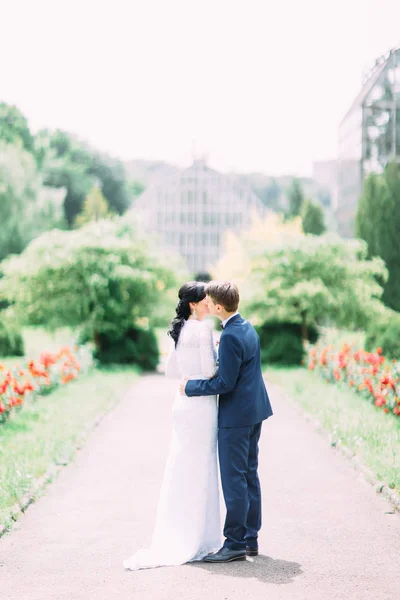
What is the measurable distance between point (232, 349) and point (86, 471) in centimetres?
389

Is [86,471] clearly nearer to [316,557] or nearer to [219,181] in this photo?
[316,557]

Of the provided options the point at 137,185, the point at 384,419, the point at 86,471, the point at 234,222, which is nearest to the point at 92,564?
the point at 86,471

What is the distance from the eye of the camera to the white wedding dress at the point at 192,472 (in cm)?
551

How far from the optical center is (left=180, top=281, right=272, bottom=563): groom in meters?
5.39

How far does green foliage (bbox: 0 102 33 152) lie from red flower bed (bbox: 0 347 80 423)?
115 feet

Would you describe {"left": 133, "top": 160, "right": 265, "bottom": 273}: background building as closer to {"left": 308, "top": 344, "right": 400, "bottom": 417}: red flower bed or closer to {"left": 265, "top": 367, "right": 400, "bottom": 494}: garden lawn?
{"left": 308, "top": 344, "right": 400, "bottom": 417}: red flower bed

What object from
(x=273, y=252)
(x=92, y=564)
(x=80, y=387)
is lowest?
(x=80, y=387)

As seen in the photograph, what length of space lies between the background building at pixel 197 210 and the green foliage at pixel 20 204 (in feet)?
42.7

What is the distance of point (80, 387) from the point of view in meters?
16.3

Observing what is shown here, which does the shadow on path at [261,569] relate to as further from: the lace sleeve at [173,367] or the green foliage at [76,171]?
the green foliage at [76,171]

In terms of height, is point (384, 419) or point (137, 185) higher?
point (137, 185)

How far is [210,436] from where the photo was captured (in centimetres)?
560

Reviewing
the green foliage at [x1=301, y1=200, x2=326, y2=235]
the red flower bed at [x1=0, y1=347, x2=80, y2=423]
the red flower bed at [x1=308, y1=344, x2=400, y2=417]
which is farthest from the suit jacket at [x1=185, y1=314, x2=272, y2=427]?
the green foliage at [x1=301, y1=200, x2=326, y2=235]

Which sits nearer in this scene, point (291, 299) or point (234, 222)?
point (291, 299)
